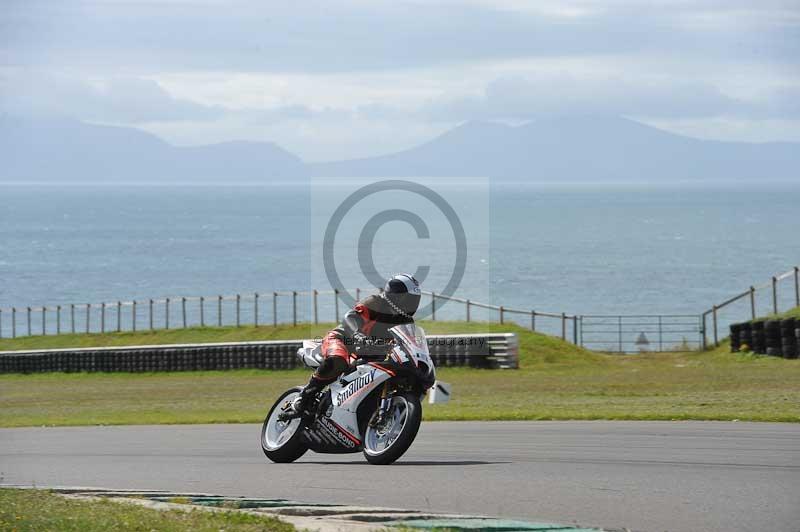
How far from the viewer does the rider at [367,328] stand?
447 inches

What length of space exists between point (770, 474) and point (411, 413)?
3.17 m

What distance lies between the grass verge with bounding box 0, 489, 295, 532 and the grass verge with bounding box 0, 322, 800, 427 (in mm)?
9172

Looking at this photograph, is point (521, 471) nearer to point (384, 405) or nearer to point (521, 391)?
point (384, 405)

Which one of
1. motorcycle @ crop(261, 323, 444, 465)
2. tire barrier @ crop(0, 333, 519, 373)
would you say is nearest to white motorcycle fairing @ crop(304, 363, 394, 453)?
motorcycle @ crop(261, 323, 444, 465)

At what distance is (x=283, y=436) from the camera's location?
12.4 metres

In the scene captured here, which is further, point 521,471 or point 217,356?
point 217,356

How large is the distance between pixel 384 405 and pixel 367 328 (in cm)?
79

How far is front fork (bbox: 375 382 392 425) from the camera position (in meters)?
11.3

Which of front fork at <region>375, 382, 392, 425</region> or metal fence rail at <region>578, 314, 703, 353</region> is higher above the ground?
metal fence rail at <region>578, 314, 703, 353</region>

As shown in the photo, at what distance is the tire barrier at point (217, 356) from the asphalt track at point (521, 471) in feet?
52.1

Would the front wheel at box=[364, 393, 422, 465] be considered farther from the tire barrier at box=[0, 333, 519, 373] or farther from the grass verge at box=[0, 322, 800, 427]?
the tire barrier at box=[0, 333, 519, 373]

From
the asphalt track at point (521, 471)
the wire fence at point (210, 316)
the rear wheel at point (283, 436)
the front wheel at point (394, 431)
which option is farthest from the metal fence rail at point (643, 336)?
the front wheel at point (394, 431)

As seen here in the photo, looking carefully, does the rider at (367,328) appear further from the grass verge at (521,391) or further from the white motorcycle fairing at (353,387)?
the grass verge at (521,391)

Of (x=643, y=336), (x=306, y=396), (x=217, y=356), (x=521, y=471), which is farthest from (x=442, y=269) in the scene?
(x=521, y=471)
